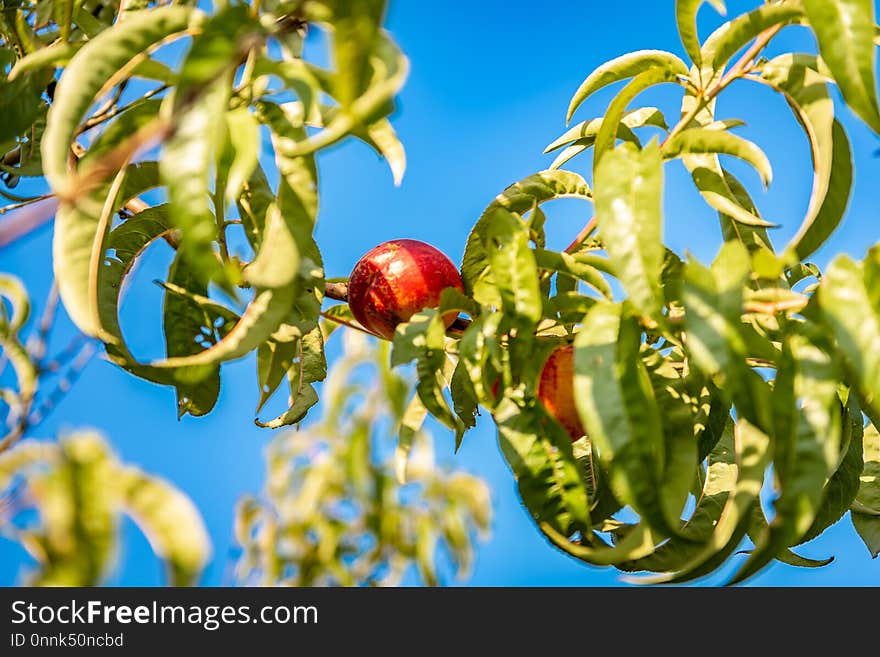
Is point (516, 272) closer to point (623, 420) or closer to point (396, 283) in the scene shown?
point (623, 420)

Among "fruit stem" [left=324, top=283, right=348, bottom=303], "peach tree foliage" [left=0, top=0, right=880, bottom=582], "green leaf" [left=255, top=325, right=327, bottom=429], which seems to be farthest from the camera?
"fruit stem" [left=324, top=283, right=348, bottom=303]

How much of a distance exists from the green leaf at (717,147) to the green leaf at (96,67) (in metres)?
0.49

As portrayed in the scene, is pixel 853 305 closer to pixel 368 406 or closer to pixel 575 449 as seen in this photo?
pixel 575 449

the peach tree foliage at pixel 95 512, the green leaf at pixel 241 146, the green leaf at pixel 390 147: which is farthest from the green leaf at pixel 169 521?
the green leaf at pixel 390 147

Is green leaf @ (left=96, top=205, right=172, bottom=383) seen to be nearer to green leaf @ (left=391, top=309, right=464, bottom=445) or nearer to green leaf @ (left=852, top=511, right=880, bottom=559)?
green leaf @ (left=391, top=309, right=464, bottom=445)

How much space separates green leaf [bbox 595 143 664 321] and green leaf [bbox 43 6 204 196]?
362 millimetres

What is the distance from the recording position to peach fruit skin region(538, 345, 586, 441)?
0.99m

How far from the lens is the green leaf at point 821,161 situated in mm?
787

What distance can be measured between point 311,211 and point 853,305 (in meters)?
0.45

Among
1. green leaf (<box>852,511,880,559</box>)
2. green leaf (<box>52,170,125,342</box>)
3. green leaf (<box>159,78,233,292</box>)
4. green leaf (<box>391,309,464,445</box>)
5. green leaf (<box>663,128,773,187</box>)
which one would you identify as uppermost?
green leaf (<box>663,128,773,187</box>)

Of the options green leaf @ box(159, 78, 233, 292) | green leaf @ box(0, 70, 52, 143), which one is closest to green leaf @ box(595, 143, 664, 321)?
green leaf @ box(159, 78, 233, 292)

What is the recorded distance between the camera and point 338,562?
2.61 m

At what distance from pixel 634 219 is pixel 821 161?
0.83 feet

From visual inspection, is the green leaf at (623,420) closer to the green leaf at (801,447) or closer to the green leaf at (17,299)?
the green leaf at (801,447)
